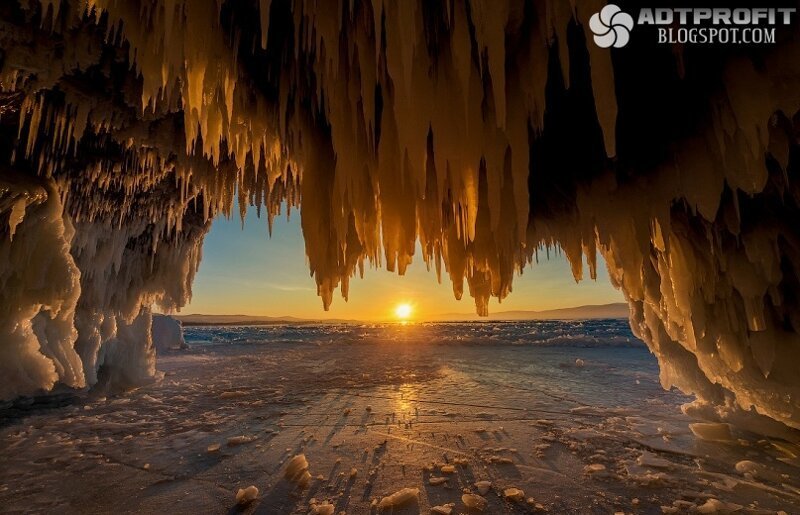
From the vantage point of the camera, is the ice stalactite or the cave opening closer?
the cave opening

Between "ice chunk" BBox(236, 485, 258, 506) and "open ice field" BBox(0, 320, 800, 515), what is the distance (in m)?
0.05

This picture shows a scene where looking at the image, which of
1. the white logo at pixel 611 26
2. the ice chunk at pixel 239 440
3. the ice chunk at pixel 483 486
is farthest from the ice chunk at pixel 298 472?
the white logo at pixel 611 26

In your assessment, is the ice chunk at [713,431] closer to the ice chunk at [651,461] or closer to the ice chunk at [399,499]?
the ice chunk at [651,461]

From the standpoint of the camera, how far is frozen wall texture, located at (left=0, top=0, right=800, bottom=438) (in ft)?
5.72

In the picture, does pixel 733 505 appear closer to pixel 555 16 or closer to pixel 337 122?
pixel 555 16

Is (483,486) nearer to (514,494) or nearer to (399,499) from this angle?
(514,494)

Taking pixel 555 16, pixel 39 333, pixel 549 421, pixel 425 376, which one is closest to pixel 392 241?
pixel 555 16

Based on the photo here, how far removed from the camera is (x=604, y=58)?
1.48 m

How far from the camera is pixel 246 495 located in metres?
3.28

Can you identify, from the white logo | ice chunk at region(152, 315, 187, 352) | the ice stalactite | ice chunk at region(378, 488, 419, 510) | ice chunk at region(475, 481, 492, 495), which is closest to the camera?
the white logo

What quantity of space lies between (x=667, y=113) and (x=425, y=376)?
8.67 meters

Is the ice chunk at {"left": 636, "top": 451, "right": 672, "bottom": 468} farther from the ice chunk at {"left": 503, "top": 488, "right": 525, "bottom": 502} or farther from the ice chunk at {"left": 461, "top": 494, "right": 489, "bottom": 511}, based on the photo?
the ice chunk at {"left": 461, "top": 494, "right": 489, "bottom": 511}

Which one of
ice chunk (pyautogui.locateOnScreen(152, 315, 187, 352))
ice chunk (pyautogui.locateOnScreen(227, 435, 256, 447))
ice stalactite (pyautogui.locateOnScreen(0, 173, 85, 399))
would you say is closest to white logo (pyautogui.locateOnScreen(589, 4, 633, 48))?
ice chunk (pyautogui.locateOnScreen(227, 435, 256, 447))

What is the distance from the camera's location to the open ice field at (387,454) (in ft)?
10.5
